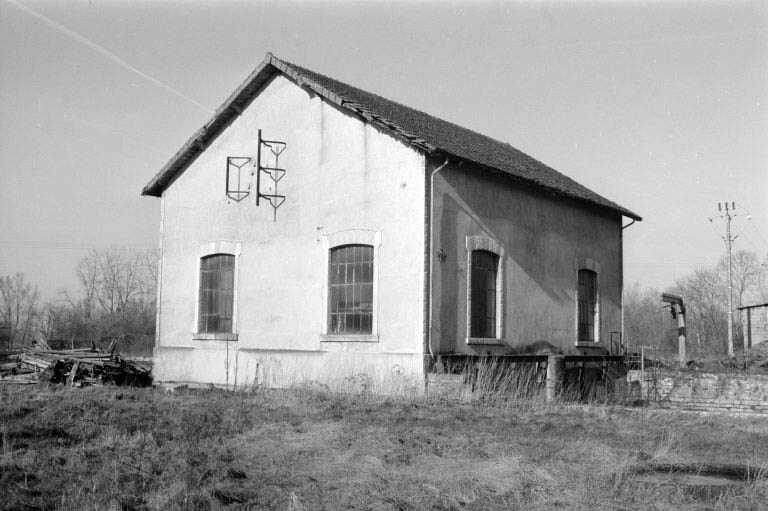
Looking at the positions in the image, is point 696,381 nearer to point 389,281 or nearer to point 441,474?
point 389,281

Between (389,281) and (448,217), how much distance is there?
175cm

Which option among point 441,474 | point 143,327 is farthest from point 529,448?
point 143,327

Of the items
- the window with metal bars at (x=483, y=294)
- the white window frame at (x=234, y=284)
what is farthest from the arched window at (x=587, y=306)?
the white window frame at (x=234, y=284)

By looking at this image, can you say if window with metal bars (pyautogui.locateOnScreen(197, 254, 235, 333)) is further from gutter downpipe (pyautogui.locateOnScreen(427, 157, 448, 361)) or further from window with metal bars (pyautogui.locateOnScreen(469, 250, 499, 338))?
window with metal bars (pyautogui.locateOnScreen(469, 250, 499, 338))

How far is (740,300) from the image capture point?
211ft

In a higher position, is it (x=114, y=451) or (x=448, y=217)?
(x=448, y=217)

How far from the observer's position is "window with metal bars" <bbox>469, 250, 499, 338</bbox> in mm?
15750

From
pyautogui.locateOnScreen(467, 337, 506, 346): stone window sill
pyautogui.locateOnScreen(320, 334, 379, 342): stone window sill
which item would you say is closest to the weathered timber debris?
pyautogui.locateOnScreen(320, 334, 379, 342): stone window sill

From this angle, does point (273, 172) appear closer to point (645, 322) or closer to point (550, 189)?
point (550, 189)

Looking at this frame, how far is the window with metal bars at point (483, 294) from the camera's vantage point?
15.8 m

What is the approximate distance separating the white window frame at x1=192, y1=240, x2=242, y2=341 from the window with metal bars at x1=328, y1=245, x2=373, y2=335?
9.26 ft

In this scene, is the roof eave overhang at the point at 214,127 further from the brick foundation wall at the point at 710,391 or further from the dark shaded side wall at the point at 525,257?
the brick foundation wall at the point at 710,391

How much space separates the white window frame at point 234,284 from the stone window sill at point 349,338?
279 cm

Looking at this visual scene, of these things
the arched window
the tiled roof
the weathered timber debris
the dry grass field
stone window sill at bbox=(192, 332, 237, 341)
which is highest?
the tiled roof
